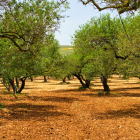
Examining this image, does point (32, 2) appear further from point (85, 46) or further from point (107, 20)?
point (107, 20)

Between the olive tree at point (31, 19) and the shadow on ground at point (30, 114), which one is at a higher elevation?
the olive tree at point (31, 19)

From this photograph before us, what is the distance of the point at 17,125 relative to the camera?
33.4 feet

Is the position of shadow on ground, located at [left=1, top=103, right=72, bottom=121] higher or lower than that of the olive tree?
lower

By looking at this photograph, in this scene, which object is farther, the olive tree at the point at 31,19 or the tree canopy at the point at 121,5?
the olive tree at the point at 31,19

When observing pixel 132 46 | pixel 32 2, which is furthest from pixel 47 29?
pixel 132 46

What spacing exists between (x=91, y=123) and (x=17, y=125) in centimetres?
475

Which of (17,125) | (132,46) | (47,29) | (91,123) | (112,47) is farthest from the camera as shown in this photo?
(112,47)

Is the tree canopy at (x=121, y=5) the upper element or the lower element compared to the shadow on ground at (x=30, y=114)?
upper

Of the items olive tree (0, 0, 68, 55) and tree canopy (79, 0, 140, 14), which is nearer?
tree canopy (79, 0, 140, 14)

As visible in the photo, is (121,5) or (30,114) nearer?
(121,5)

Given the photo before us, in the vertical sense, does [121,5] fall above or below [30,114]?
above

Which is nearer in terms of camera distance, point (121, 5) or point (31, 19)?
point (121, 5)

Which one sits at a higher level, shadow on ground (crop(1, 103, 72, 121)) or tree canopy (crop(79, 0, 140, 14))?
tree canopy (crop(79, 0, 140, 14))

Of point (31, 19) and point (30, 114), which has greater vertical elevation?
point (31, 19)
